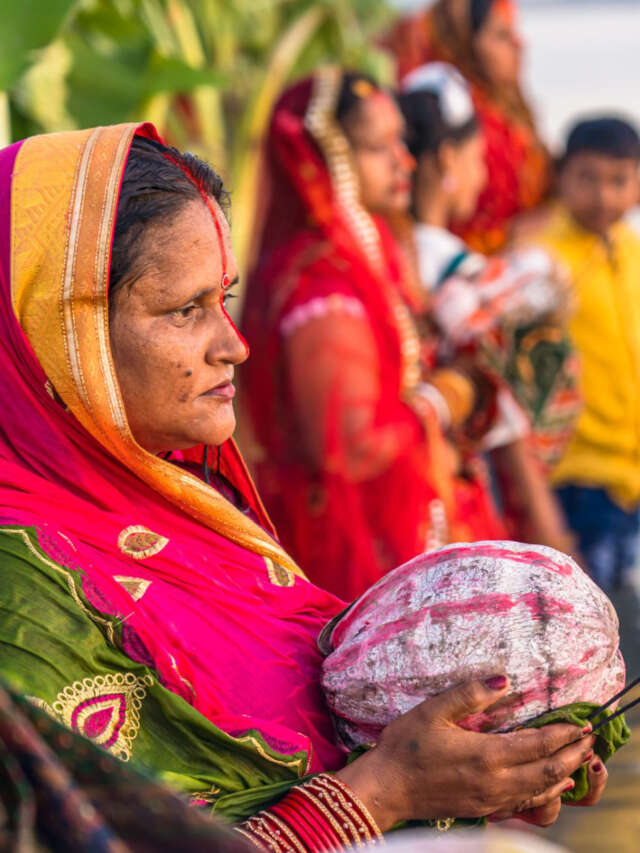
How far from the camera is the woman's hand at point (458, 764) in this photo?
1751 mm

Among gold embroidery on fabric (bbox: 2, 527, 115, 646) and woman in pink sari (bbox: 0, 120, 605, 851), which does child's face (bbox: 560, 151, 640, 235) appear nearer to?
woman in pink sari (bbox: 0, 120, 605, 851)

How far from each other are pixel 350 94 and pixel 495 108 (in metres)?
3.25

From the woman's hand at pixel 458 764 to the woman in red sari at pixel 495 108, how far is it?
5.12 m

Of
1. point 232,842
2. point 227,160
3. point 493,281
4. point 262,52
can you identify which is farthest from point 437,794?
point 262,52

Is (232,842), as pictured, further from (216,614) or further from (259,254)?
(259,254)

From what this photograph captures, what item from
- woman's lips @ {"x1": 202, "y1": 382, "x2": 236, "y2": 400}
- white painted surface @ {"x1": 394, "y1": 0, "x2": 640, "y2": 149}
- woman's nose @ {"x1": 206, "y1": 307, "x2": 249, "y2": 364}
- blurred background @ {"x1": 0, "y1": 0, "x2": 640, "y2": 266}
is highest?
white painted surface @ {"x1": 394, "y1": 0, "x2": 640, "y2": 149}

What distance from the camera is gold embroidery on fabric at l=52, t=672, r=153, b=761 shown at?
5.61 ft

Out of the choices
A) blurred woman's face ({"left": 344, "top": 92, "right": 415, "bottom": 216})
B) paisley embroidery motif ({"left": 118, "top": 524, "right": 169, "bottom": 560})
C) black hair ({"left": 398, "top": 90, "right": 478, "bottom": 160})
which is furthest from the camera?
black hair ({"left": 398, "top": 90, "right": 478, "bottom": 160})

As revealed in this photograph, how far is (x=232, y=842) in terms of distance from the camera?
1165 mm

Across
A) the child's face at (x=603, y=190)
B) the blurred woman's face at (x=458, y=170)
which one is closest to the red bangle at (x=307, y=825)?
the blurred woman's face at (x=458, y=170)

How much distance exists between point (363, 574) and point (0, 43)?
1.81 metres

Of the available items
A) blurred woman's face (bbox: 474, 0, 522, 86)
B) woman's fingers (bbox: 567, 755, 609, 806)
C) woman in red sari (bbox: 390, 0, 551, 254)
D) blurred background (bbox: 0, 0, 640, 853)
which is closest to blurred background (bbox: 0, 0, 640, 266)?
blurred background (bbox: 0, 0, 640, 853)

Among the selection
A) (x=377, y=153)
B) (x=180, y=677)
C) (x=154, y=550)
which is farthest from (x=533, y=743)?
(x=377, y=153)

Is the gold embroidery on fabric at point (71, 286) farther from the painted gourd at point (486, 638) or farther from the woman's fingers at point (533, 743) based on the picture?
the woman's fingers at point (533, 743)
